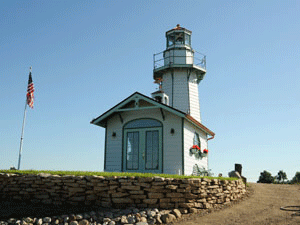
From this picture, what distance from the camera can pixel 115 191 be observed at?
383 inches

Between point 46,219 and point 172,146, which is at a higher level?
point 172,146

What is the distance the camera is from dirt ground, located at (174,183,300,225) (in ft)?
29.2

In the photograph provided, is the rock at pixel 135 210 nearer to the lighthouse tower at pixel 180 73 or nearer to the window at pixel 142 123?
the window at pixel 142 123

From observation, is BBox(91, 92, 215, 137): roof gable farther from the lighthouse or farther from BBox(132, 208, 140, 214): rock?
BBox(132, 208, 140, 214): rock

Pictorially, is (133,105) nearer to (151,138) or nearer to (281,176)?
(151,138)

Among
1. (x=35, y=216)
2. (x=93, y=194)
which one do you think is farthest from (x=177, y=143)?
(x=35, y=216)

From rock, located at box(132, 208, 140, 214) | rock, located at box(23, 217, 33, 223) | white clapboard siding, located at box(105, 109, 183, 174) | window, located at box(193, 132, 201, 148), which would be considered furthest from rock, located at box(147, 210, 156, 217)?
window, located at box(193, 132, 201, 148)

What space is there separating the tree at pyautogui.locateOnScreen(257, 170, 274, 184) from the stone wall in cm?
1978

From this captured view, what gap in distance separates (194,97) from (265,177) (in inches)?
513

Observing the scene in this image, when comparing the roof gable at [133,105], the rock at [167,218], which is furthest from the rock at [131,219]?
the roof gable at [133,105]

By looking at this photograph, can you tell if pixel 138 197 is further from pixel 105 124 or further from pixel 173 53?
pixel 173 53

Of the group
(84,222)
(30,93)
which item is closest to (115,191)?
(84,222)

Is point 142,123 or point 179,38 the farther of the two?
point 179,38

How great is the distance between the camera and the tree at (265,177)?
94.0 feet
